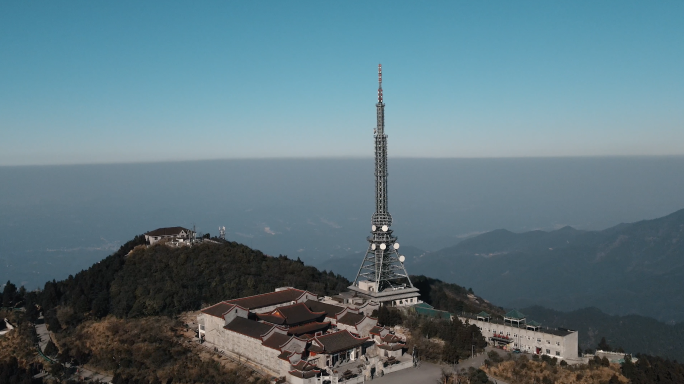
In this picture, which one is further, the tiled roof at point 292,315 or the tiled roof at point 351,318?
the tiled roof at point 351,318

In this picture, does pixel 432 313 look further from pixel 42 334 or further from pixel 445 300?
pixel 42 334

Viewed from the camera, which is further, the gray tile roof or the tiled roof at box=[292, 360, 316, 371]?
the gray tile roof

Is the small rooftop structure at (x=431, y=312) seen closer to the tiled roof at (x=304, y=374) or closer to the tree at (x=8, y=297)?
the tiled roof at (x=304, y=374)

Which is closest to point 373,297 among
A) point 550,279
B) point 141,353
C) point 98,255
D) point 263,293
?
point 263,293

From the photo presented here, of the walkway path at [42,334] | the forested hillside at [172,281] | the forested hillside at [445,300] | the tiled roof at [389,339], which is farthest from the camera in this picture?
the forested hillside at [445,300]

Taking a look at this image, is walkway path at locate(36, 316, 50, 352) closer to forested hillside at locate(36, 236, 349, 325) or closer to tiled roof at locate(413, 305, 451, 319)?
forested hillside at locate(36, 236, 349, 325)

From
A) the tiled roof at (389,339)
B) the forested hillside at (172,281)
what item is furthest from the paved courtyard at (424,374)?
the forested hillside at (172,281)

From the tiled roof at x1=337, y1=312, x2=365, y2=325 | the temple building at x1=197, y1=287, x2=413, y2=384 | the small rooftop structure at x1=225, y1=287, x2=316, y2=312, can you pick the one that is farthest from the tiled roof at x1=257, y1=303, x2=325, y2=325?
the tiled roof at x1=337, y1=312, x2=365, y2=325

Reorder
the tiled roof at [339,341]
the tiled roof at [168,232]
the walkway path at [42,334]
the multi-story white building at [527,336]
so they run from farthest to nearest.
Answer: the tiled roof at [168,232] → the walkway path at [42,334] → the multi-story white building at [527,336] → the tiled roof at [339,341]
